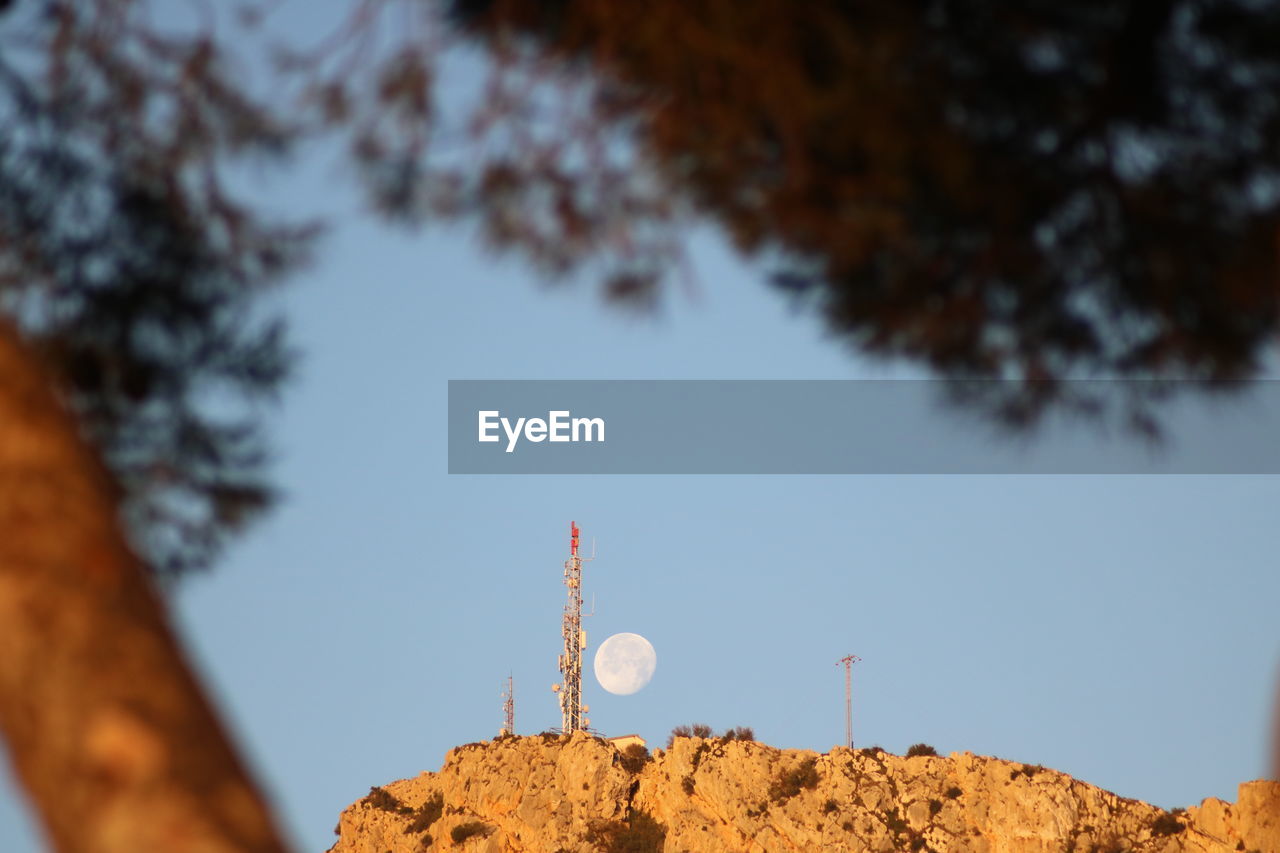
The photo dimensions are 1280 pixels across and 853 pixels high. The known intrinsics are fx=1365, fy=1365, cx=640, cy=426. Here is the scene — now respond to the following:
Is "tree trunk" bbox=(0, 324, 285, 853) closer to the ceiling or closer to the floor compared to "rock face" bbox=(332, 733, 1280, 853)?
closer to the ceiling

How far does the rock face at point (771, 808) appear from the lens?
113ft

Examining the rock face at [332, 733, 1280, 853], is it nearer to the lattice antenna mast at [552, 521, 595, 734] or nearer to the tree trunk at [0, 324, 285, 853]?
the lattice antenna mast at [552, 521, 595, 734]

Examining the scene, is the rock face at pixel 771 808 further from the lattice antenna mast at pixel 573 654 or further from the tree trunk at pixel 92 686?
the tree trunk at pixel 92 686

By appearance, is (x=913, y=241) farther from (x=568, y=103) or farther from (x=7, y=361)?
(x=7, y=361)

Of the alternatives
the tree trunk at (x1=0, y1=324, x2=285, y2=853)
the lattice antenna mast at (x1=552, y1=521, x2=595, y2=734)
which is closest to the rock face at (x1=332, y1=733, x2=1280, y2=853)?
the lattice antenna mast at (x1=552, y1=521, x2=595, y2=734)

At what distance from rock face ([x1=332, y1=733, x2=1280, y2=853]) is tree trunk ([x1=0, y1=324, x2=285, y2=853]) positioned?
108 feet

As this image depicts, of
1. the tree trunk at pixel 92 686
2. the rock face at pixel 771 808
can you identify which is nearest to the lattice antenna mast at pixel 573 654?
the rock face at pixel 771 808

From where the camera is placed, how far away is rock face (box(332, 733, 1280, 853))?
34.5m

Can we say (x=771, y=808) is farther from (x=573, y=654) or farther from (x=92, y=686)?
(x=92, y=686)

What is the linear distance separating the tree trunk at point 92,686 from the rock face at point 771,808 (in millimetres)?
32944

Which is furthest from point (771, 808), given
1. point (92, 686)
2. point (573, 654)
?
point (92, 686)

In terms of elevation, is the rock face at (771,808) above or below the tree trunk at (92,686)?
below

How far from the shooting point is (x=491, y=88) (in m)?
5.19

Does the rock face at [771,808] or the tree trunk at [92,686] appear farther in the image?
the rock face at [771,808]
